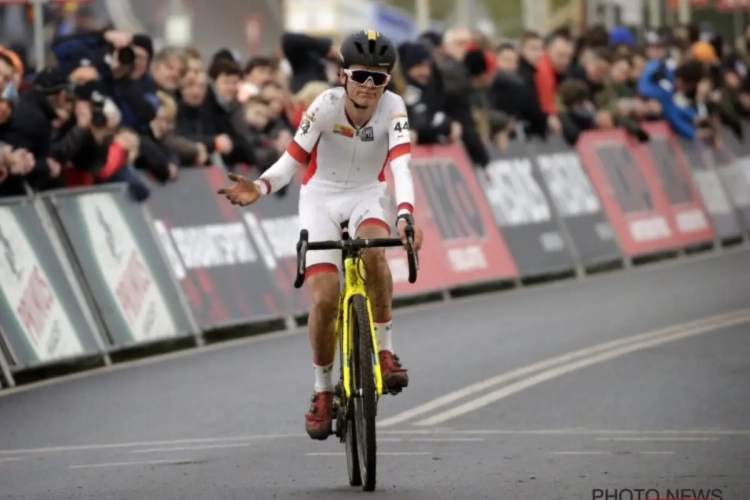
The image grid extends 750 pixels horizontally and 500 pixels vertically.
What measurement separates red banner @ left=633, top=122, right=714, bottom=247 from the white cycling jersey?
15.5 meters

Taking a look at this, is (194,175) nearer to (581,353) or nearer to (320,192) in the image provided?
(581,353)

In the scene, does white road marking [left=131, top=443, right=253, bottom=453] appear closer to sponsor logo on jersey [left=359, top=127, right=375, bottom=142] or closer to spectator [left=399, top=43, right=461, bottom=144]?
sponsor logo on jersey [left=359, top=127, right=375, bottom=142]

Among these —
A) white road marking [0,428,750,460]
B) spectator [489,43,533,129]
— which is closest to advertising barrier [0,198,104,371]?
white road marking [0,428,750,460]

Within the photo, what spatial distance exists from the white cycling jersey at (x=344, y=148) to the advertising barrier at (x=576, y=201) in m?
12.7

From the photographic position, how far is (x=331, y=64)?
2216 cm

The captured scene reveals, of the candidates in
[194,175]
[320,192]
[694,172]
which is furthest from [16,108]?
[694,172]

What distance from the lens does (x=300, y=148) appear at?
11289 mm

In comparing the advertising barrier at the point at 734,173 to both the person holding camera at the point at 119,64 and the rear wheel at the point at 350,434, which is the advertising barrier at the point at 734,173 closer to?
the person holding camera at the point at 119,64

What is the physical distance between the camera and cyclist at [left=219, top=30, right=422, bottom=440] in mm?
10914

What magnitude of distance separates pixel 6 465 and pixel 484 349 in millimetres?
6075

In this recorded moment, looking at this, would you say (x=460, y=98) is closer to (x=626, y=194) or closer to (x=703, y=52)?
(x=626, y=194)

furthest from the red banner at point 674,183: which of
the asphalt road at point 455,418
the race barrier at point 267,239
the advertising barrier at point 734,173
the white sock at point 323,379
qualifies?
the white sock at point 323,379

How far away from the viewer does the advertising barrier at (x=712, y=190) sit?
2816cm

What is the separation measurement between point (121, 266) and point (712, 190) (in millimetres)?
13153
